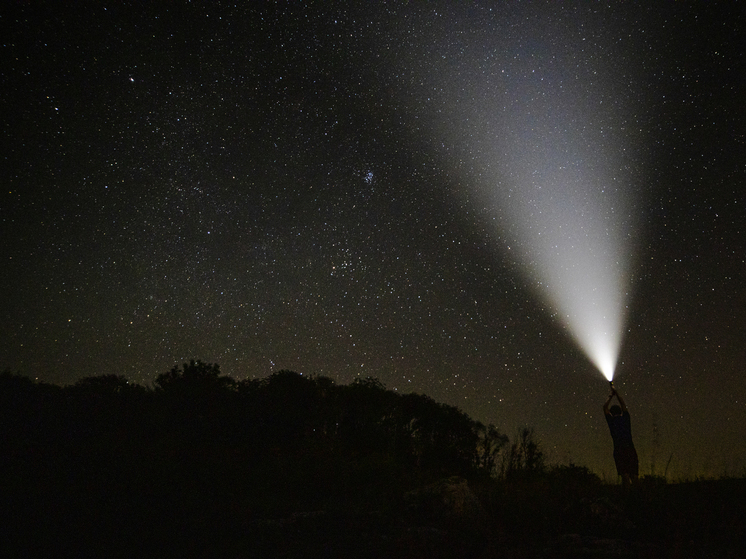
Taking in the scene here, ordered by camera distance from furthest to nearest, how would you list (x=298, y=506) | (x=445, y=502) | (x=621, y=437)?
(x=621, y=437), (x=298, y=506), (x=445, y=502)

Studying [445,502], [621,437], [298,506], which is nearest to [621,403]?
[621,437]

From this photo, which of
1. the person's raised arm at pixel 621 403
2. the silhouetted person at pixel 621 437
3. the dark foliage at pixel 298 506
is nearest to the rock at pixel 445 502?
Result: the dark foliage at pixel 298 506

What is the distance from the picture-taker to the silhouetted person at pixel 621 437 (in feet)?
27.6

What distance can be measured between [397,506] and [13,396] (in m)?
13.0

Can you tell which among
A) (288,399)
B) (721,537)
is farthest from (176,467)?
(288,399)

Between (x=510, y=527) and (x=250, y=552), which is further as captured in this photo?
(x=510, y=527)

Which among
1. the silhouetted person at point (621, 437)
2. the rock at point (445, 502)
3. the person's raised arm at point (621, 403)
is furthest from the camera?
the person's raised arm at point (621, 403)

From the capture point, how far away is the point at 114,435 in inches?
389

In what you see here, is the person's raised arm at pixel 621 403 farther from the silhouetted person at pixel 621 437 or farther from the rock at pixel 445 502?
the rock at pixel 445 502

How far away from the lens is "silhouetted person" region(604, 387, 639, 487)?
8.42m

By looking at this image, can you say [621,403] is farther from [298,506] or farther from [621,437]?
[298,506]

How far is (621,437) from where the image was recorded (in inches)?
347

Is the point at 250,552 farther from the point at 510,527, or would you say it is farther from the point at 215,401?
the point at 215,401

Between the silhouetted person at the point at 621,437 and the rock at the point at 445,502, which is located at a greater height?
the silhouetted person at the point at 621,437
